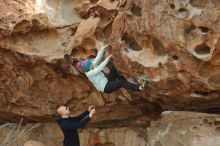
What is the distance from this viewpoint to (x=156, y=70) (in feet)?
20.1

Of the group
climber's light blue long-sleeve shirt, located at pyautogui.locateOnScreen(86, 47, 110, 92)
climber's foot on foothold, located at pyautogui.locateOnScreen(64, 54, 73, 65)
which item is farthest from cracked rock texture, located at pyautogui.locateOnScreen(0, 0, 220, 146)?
climber's light blue long-sleeve shirt, located at pyautogui.locateOnScreen(86, 47, 110, 92)

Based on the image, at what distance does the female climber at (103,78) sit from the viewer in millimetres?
6324

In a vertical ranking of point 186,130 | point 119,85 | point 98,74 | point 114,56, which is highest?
point 114,56

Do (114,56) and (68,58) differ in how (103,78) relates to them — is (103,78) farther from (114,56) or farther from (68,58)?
(68,58)

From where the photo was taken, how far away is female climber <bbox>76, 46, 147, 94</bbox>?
6.32m

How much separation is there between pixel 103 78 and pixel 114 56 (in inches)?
12.2

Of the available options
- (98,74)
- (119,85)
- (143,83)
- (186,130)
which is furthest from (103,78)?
(186,130)

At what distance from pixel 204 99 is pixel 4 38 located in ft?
9.90

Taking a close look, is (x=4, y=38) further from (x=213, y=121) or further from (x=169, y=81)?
(x=213, y=121)

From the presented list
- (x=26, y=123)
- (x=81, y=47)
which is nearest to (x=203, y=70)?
(x=81, y=47)

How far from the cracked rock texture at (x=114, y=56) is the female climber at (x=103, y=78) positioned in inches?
4.7

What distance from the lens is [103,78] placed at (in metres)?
6.45

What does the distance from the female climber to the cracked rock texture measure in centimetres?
12

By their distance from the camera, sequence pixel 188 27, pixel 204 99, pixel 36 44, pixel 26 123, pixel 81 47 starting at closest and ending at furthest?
pixel 188 27
pixel 204 99
pixel 81 47
pixel 36 44
pixel 26 123
